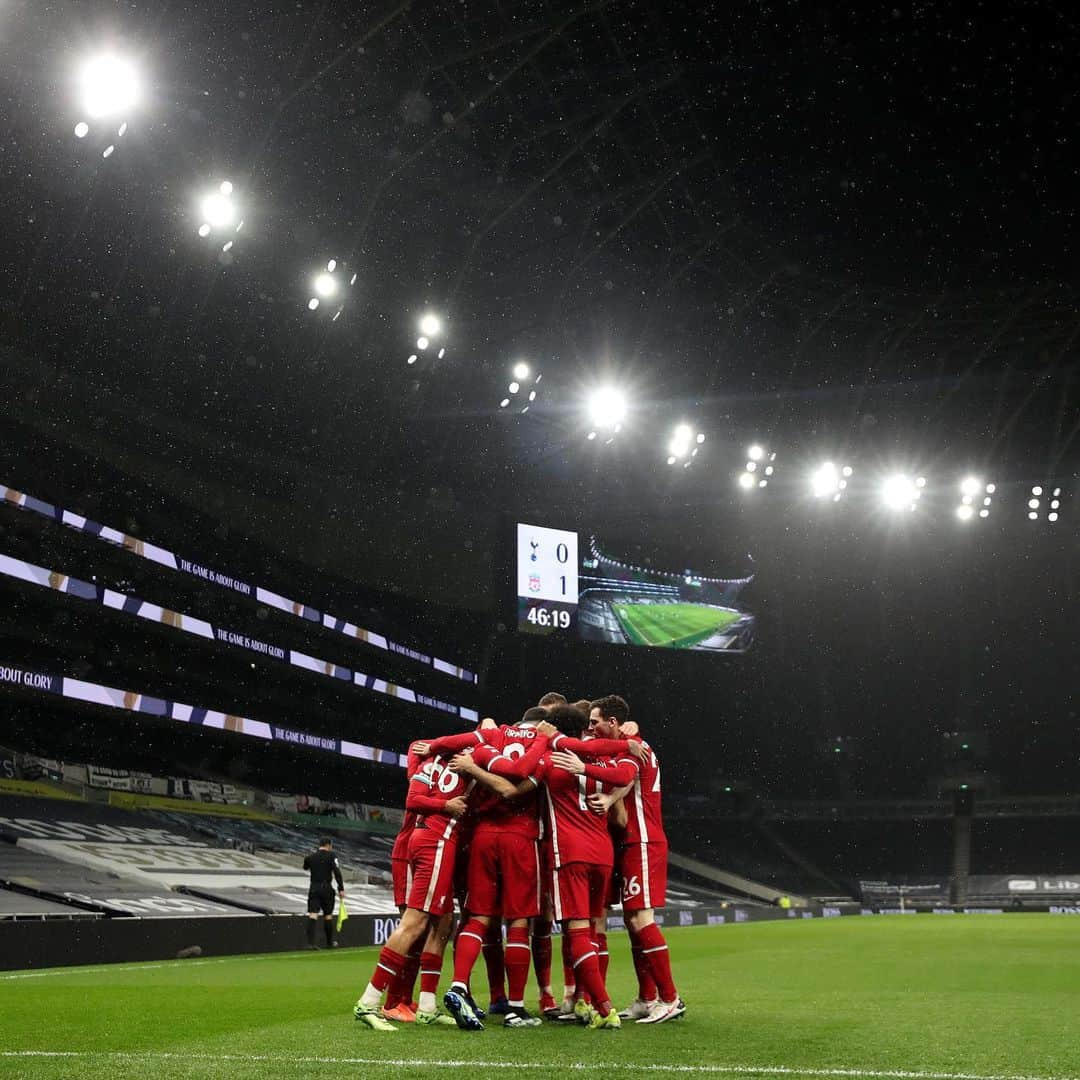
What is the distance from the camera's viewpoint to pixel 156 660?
3303 cm

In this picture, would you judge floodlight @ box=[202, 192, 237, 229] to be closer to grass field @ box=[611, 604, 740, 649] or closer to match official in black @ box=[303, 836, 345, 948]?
match official in black @ box=[303, 836, 345, 948]

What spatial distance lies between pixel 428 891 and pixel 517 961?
0.74 m

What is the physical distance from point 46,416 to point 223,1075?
Result: 2530 cm

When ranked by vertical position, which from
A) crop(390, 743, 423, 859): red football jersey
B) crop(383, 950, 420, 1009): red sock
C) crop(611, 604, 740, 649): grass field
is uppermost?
crop(611, 604, 740, 649): grass field

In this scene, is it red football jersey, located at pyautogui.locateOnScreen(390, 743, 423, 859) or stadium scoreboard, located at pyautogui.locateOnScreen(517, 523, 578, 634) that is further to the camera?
stadium scoreboard, located at pyautogui.locateOnScreen(517, 523, 578, 634)

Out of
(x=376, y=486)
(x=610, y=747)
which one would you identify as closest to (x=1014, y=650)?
(x=376, y=486)

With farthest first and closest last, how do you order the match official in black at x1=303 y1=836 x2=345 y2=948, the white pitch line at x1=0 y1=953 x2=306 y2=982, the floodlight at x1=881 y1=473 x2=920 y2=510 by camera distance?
the floodlight at x1=881 y1=473 x2=920 y2=510
the match official in black at x1=303 y1=836 x2=345 y2=948
the white pitch line at x1=0 y1=953 x2=306 y2=982

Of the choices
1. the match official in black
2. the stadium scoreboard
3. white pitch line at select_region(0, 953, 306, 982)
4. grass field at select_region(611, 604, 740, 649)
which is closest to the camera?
white pitch line at select_region(0, 953, 306, 982)

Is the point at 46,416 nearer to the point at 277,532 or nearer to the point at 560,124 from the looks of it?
the point at 277,532

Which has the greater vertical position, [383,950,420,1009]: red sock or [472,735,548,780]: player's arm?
[472,735,548,780]: player's arm

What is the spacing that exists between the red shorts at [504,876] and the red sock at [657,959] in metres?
0.81

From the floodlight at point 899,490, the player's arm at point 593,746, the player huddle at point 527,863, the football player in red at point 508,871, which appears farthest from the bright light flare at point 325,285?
the floodlight at point 899,490

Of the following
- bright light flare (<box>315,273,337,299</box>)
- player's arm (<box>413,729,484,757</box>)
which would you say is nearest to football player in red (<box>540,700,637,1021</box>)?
player's arm (<box>413,729,484,757</box>)

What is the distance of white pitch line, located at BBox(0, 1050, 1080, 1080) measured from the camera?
17.2ft
